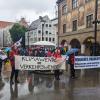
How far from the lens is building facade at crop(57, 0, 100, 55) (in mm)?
33750

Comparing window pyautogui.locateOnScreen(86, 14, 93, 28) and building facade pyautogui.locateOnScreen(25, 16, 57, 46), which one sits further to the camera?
building facade pyautogui.locateOnScreen(25, 16, 57, 46)

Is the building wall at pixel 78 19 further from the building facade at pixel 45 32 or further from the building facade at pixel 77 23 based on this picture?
the building facade at pixel 45 32

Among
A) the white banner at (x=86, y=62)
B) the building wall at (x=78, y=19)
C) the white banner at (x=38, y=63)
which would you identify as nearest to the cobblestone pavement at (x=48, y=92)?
the white banner at (x=38, y=63)

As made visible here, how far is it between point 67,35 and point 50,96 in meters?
29.6

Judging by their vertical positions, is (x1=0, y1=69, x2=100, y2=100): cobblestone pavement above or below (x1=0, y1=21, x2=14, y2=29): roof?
below

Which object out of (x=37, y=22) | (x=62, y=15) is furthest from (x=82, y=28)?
(x=37, y=22)

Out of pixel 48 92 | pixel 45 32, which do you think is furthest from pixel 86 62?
pixel 45 32

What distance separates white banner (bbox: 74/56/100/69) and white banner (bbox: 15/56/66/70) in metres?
1.53

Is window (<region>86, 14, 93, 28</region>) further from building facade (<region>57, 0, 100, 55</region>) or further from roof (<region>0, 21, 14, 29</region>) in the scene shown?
roof (<region>0, 21, 14, 29</region>)

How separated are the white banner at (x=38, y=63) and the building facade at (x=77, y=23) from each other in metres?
17.2

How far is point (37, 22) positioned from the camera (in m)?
92.3

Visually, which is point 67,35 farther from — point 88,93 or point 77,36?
point 88,93

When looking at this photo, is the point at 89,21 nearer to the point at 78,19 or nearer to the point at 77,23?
the point at 78,19

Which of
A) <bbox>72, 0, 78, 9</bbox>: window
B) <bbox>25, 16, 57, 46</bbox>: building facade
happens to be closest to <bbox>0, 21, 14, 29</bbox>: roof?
<bbox>25, 16, 57, 46</bbox>: building facade
